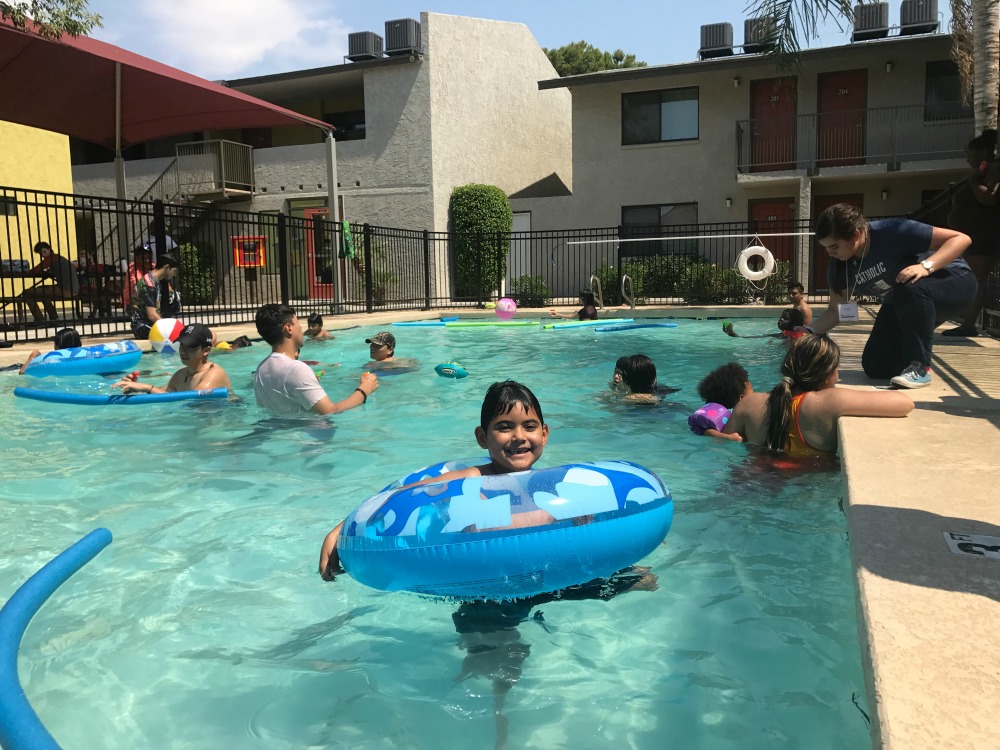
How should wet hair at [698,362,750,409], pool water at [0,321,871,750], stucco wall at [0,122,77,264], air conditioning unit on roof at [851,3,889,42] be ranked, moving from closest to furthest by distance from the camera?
pool water at [0,321,871,750] → wet hair at [698,362,750,409] → stucco wall at [0,122,77,264] → air conditioning unit on roof at [851,3,889,42]

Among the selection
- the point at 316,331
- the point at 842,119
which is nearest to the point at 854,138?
the point at 842,119

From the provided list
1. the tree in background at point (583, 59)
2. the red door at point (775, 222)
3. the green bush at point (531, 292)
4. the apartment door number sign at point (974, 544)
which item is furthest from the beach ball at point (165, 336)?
the tree in background at point (583, 59)

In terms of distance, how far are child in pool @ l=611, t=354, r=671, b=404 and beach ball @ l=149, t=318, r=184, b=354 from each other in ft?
21.1

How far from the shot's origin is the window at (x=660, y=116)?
2431 centimetres

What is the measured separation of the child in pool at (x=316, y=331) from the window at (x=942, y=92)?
58.9 ft

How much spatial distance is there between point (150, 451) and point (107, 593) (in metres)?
2.73

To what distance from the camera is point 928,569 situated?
7.48ft

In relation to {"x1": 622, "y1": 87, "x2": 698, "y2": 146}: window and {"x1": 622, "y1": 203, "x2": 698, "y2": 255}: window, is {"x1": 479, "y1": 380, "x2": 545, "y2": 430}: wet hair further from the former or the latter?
{"x1": 622, "y1": 87, "x2": 698, "y2": 146}: window

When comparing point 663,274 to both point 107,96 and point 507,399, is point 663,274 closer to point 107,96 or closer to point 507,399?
point 107,96

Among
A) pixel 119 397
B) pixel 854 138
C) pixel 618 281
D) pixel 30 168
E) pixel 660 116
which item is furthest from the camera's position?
pixel 660 116

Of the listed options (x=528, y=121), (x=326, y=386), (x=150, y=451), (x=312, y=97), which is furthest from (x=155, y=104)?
(x=528, y=121)

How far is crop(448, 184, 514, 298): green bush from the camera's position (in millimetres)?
24109

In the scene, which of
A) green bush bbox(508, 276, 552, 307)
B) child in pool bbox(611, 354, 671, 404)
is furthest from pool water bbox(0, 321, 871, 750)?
green bush bbox(508, 276, 552, 307)

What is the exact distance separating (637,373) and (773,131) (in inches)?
741
